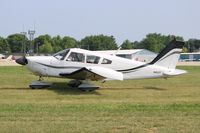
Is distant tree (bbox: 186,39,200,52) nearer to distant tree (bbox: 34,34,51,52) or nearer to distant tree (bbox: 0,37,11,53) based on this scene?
distant tree (bbox: 34,34,51,52)

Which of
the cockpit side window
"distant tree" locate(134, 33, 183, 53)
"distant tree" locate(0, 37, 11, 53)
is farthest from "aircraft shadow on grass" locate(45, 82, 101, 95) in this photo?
"distant tree" locate(0, 37, 11, 53)

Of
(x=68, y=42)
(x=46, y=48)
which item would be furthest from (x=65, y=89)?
(x=68, y=42)

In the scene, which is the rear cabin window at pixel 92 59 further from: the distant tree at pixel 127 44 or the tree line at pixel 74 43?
the distant tree at pixel 127 44

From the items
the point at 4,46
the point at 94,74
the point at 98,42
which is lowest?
the point at 94,74

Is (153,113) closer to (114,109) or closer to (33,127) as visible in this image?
(114,109)

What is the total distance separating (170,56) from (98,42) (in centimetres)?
13731

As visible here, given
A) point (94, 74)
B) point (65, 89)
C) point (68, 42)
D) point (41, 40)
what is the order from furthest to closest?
1. point (41, 40)
2. point (68, 42)
3. point (65, 89)
4. point (94, 74)

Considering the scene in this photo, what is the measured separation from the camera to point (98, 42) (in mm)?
156625

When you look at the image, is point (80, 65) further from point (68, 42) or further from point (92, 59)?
point (68, 42)

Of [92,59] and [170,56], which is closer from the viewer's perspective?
[92,59]

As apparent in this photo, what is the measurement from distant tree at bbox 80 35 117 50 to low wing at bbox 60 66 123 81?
13702cm

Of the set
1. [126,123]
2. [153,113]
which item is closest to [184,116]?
[153,113]

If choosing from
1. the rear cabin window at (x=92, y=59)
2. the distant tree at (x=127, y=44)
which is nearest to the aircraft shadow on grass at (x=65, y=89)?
the rear cabin window at (x=92, y=59)

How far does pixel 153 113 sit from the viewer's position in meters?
10.2
